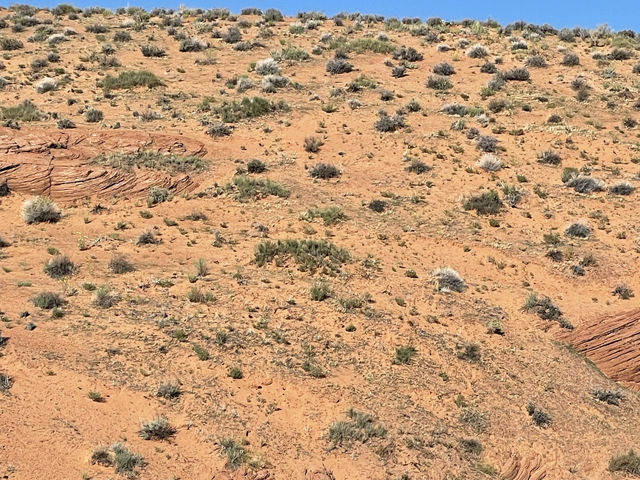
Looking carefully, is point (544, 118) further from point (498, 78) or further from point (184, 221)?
point (184, 221)

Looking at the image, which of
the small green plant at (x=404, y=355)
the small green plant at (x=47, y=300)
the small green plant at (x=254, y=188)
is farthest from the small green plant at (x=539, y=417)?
the small green plant at (x=254, y=188)

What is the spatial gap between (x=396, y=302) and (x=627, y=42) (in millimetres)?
35177

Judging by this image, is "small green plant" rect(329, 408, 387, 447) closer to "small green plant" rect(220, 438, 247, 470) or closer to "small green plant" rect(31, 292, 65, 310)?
"small green plant" rect(220, 438, 247, 470)

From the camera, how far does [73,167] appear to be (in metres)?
20.6

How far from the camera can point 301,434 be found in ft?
35.7

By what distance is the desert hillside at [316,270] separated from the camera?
10.8 m

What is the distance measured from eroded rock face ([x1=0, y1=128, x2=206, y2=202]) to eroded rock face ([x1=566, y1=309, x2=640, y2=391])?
47.9 feet

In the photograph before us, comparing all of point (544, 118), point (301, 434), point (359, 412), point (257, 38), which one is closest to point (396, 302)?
point (359, 412)

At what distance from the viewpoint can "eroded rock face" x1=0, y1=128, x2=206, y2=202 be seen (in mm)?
19906

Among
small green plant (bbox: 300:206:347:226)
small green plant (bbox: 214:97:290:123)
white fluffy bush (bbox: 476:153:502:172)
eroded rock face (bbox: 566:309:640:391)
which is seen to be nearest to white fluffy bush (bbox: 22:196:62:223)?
small green plant (bbox: 300:206:347:226)

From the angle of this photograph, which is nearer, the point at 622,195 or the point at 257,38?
the point at 622,195

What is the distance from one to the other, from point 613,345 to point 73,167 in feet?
62.9

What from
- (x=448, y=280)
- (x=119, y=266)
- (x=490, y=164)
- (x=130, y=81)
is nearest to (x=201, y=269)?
(x=119, y=266)

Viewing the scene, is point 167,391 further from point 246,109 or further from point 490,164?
point 246,109
